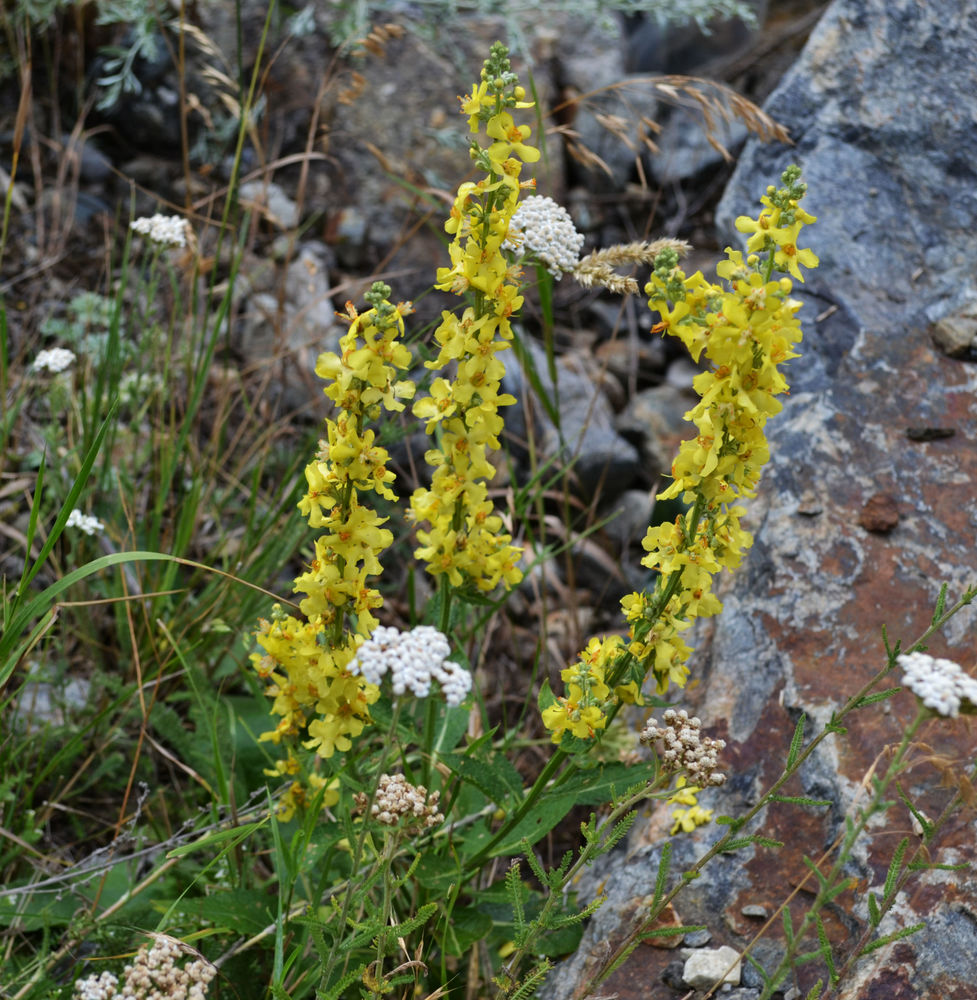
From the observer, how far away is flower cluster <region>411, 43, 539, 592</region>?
1.78 metres

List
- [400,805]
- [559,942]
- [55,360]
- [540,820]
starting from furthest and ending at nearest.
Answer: [55,360]
[559,942]
[540,820]
[400,805]

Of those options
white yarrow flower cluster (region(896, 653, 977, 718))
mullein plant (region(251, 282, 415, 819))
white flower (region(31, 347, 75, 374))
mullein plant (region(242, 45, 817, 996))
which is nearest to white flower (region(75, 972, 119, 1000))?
mullein plant (region(242, 45, 817, 996))

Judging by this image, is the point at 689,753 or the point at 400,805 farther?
the point at 689,753

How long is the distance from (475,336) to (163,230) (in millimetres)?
1711

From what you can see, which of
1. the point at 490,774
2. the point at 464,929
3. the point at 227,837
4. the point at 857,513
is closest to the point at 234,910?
the point at 227,837

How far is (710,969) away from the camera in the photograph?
2010mm

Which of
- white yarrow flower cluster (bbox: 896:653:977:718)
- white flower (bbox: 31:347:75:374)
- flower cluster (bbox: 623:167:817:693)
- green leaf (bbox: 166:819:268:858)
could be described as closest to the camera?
white yarrow flower cluster (bbox: 896:653:977:718)

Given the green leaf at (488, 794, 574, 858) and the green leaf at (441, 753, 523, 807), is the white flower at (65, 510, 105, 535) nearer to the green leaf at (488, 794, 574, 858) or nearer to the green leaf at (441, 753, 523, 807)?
the green leaf at (441, 753, 523, 807)

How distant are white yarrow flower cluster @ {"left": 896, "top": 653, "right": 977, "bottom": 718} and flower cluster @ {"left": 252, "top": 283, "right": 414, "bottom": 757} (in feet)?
2.82

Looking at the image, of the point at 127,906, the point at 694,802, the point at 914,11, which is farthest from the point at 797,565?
the point at 914,11

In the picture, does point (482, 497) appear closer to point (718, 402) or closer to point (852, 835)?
point (718, 402)

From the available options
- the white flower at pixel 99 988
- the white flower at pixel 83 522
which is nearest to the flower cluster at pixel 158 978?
the white flower at pixel 99 988

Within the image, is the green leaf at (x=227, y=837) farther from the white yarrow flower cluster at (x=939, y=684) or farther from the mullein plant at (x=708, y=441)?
the white yarrow flower cluster at (x=939, y=684)

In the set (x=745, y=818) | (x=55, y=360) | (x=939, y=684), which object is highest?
(x=939, y=684)
